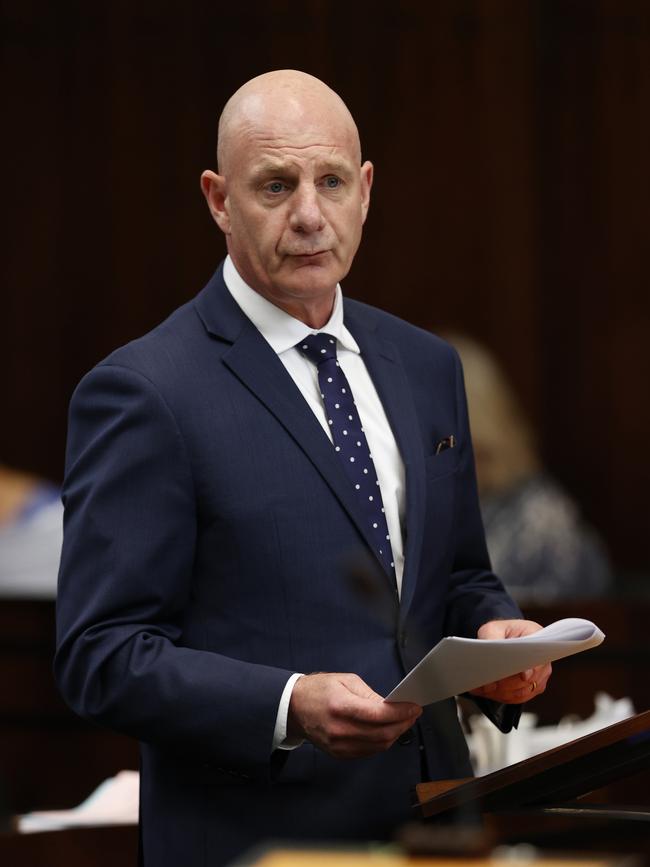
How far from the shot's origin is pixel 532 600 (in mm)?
4363

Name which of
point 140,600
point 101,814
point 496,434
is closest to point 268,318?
point 140,600

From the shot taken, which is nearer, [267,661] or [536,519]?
[267,661]

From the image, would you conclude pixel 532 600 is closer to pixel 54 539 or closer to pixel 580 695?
pixel 580 695

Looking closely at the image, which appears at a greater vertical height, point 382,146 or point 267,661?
point 382,146

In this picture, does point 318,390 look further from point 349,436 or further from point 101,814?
point 101,814

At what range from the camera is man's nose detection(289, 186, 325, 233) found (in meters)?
2.14

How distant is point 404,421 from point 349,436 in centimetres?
10

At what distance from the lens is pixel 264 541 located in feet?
6.86

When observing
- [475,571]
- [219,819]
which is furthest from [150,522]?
[475,571]

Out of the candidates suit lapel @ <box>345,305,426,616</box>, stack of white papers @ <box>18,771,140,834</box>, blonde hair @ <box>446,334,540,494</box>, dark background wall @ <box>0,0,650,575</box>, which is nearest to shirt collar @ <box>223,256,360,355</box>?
suit lapel @ <box>345,305,426,616</box>

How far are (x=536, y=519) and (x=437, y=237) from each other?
1.55 meters

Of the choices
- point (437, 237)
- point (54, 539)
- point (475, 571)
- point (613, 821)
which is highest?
point (437, 237)

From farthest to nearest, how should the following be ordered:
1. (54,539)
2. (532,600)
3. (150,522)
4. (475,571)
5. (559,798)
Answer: (54,539)
(532,600)
(475,571)
(150,522)
(559,798)

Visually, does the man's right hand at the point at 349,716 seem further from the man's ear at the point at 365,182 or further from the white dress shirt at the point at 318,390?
the man's ear at the point at 365,182
